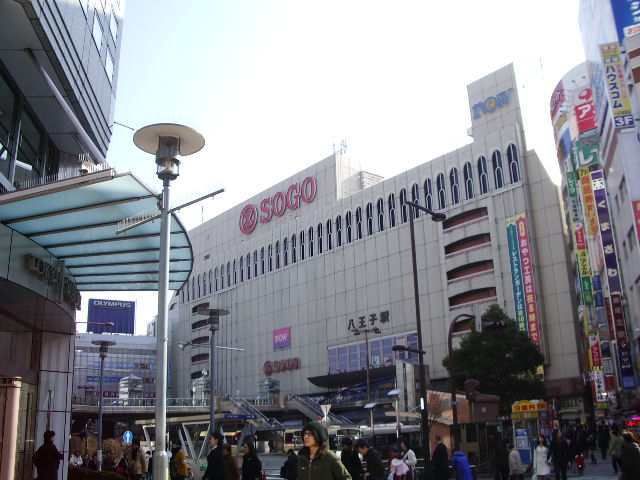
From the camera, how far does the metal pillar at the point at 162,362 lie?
1085 cm

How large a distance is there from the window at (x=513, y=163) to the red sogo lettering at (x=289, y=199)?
26.1 meters

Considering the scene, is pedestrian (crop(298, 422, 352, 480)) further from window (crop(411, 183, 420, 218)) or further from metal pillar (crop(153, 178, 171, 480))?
window (crop(411, 183, 420, 218))

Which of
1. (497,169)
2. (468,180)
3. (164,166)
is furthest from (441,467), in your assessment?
(468,180)

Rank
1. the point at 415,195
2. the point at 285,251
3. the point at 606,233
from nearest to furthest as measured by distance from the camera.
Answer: the point at 606,233, the point at 415,195, the point at 285,251

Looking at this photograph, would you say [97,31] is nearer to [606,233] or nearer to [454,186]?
[606,233]

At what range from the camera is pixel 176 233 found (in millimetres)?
14469

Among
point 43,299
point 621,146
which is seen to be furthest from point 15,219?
point 621,146

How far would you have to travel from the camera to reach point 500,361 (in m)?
36.0

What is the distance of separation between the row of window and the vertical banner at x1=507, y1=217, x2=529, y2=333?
452 cm

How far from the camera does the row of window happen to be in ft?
188

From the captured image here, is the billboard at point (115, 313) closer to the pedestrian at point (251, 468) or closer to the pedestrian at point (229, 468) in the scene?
the pedestrian at point (251, 468)

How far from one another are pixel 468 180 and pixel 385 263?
1163 cm

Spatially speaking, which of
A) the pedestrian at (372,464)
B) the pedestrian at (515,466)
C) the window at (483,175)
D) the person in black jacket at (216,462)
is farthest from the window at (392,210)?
the person in black jacket at (216,462)

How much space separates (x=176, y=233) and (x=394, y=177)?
51729 mm
